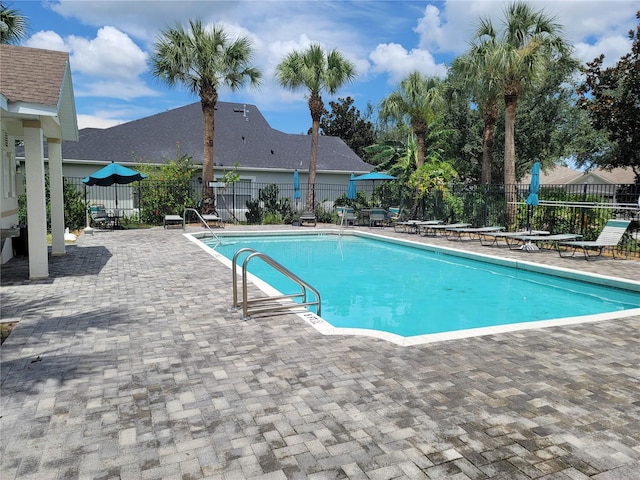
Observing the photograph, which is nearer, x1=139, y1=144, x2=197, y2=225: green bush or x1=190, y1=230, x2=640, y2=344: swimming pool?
x1=190, y1=230, x2=640, y2=344: swimming pool

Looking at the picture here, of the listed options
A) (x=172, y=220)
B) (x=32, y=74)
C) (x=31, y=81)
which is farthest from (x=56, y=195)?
(x=172, y=220)

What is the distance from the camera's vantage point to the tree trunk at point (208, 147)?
2117 cm

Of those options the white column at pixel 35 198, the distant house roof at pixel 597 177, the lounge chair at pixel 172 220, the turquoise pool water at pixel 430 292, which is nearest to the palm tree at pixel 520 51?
the turquoise pool water at pixel 430 292

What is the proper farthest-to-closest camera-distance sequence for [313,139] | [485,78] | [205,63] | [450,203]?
[313,139]
[205,63]
[450,203]
[485,78]

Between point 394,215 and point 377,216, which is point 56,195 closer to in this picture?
point 377,216

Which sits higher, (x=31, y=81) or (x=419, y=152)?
(x=419, y=152)

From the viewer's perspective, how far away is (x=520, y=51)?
57.0 ft

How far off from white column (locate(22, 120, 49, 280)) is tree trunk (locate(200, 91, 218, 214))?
13.0 metres

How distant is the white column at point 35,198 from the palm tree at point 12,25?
1266 centimetres

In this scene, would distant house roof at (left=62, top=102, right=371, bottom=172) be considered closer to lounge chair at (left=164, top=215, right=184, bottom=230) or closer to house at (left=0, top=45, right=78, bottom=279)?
lounge chair at (left=164, top=215, right=184, bottom=230)

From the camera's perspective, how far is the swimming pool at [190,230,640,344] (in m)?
8.13

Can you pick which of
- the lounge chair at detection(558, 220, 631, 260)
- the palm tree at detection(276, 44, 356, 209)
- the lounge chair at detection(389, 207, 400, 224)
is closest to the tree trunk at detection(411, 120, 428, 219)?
the lounge chair at detection(389, 207, 400, 224)

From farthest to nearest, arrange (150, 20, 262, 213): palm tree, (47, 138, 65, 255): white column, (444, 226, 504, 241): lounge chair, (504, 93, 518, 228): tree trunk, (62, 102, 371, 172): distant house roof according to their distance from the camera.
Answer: (62, 102, 371, 172): distant house roof < (150, 20, 262, 213): palm tree < (504, 93, 518, 228): tree trunk < (444, 226, 504, 241): lounge chair < (47, 138, 65, 255): white column

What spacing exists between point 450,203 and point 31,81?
640 inches
